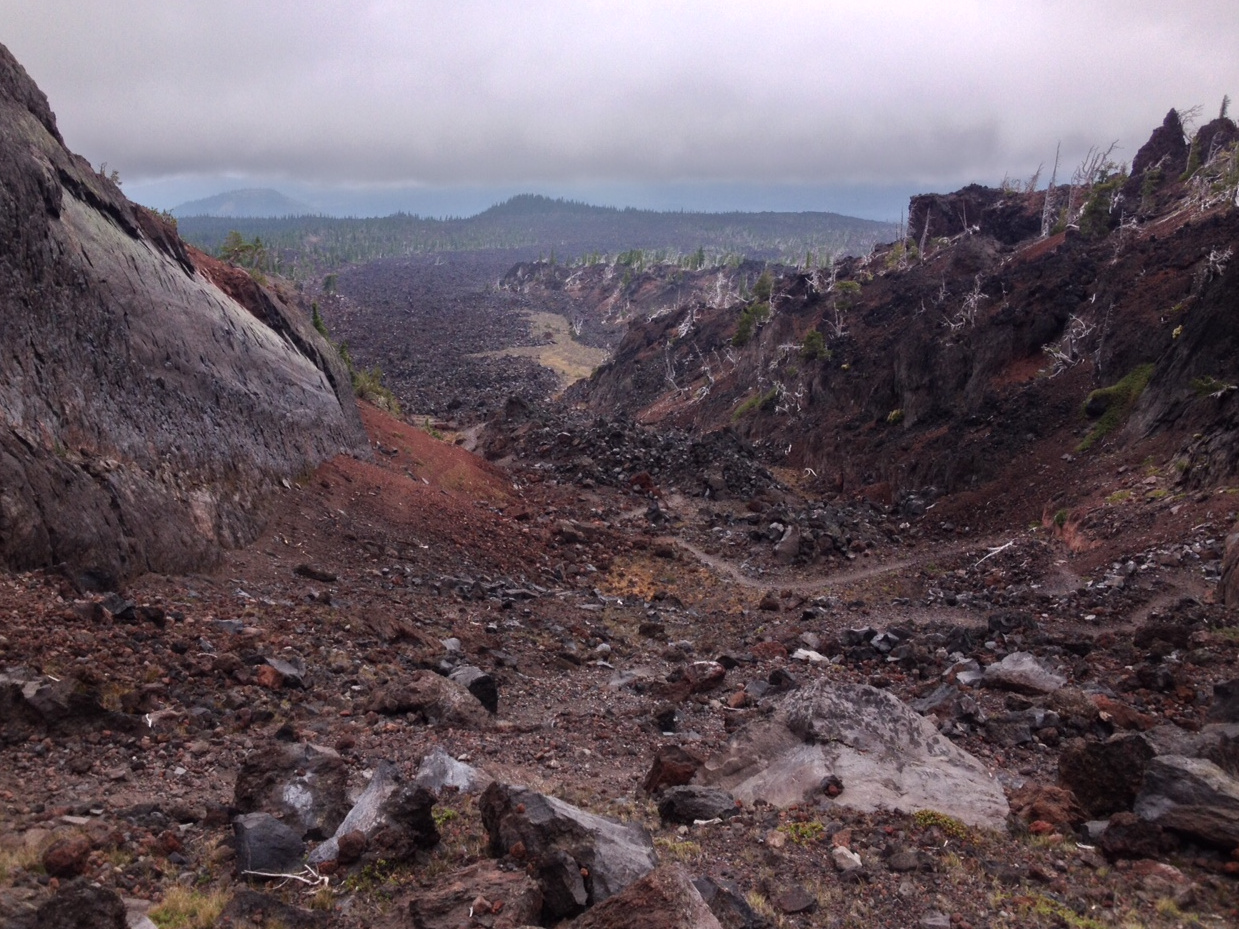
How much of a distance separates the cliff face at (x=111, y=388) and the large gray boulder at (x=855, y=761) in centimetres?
857

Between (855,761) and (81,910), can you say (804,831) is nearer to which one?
(855,761)

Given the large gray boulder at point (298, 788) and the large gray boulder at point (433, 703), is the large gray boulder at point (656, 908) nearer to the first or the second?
the large gray boulder at point (298, 788)

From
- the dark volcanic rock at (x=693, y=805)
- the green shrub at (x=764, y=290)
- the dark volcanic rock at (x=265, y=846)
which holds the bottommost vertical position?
the dark volcanic rock at (x=693, y=805)

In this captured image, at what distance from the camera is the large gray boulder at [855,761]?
7.81 metres

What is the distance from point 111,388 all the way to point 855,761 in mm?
12766

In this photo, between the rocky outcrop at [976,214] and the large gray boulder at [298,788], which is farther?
the rocky outcrop at [976,214]

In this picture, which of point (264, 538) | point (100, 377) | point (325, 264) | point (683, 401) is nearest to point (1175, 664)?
point (264, 538)

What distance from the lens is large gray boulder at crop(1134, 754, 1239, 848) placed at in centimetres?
630

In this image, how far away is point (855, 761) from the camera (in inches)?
328

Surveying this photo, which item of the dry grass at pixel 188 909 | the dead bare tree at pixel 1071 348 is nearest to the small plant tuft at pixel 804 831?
the dry grass at pixel 188 909

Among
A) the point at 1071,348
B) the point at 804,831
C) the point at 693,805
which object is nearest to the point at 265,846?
the point at 693,805

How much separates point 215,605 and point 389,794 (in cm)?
611

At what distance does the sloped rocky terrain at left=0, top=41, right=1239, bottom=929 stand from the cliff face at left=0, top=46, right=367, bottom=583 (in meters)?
0.33

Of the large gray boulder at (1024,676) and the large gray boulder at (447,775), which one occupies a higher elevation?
the large gray boulder at (447,775)
